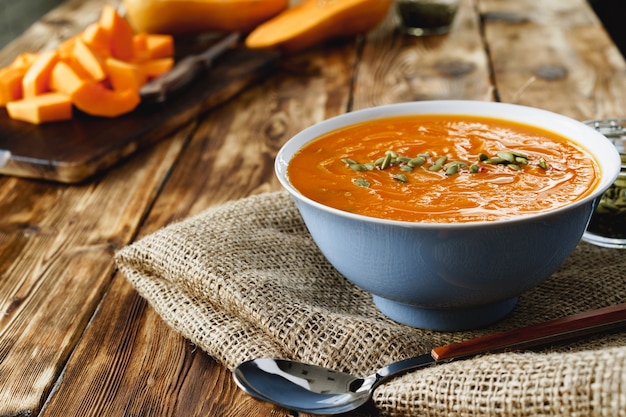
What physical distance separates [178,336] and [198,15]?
1855 millimetres

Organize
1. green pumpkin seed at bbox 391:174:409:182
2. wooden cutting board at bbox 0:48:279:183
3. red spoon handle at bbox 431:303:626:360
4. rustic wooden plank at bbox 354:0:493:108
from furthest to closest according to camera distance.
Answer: rustic wooden plank at bbox 354:0:493:108 → wooden cutting board at bbox 0:48:279:183 → green pumpkin seed at bbox 391:174:409:182 → red spoon handle at bbox 431:303:626:360

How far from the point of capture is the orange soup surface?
1.11 metres

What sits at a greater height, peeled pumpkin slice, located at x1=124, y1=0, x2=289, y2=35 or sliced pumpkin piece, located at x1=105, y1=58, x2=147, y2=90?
sliced pumpkin piece, located at x1=105, y1=58, x2=147, y2=90

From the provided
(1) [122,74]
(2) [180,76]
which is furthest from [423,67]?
(1) [122,74]

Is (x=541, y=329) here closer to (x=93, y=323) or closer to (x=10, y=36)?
(x=93, y=323)

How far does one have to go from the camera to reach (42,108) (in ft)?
6.98

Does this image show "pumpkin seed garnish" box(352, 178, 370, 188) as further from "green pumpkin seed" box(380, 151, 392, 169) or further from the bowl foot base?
the bowl foot base

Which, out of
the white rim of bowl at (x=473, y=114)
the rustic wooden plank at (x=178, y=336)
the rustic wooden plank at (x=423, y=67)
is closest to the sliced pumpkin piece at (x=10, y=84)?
the rustic wooden plank at (x=178, y=336)

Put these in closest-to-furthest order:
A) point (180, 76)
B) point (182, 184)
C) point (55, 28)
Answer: point (182, 184), point (180, 76), point (55, 28)

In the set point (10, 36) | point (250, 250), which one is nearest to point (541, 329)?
point (250, 250)

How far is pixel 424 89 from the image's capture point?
2408 millimetres

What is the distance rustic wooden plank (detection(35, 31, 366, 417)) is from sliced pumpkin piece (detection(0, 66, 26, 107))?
0.55 meters

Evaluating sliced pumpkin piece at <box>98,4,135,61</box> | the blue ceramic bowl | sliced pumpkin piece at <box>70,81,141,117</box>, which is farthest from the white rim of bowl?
sliced pumpkin piece at <box>98,4,135,61</box>

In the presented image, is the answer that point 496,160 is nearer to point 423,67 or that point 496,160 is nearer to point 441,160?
point 441,160
